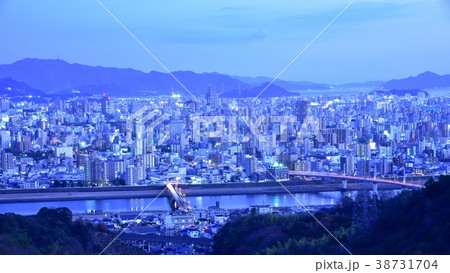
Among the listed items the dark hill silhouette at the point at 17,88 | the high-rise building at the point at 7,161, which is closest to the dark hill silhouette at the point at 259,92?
the dark hill silhouette at the point at 17,88

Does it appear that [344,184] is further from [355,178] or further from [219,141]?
[219,141]

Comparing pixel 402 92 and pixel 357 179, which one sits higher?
pixel 402 92

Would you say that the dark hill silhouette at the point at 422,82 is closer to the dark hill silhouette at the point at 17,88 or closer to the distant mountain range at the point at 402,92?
the distant mountain range at the point at 402,92

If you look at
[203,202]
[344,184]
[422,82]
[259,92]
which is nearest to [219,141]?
[203,202]

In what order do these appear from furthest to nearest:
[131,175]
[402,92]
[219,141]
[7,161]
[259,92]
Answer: [7,161], [131,175], [219,141], [259,92], [402,92]

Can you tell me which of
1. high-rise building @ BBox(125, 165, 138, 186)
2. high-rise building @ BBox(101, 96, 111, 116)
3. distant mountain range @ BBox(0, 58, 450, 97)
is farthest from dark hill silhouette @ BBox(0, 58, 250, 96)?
high-rise building @ BBox(125, 165, 138, 186)
